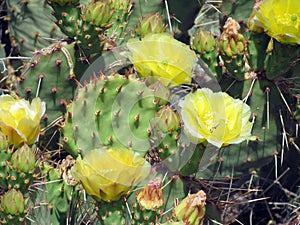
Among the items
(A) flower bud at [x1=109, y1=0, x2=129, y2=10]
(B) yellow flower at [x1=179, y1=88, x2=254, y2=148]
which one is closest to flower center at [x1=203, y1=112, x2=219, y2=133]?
(B) yellow flower at [x1=179, y1=88, x2=254, y2=148]

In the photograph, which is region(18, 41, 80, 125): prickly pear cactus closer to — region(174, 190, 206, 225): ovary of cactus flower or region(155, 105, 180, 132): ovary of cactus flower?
region(155, 105, 180, 132): ovary of cactus flower

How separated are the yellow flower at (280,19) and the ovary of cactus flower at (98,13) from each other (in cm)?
47

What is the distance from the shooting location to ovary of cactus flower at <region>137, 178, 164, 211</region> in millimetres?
1592

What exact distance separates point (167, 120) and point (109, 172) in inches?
9.7

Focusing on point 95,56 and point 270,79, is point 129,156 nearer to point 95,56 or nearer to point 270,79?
point 95,56

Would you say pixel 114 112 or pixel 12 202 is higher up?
pixel 114 112

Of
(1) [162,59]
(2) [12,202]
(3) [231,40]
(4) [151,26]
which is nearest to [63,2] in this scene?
(4) [151,26]

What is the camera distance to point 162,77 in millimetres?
1860

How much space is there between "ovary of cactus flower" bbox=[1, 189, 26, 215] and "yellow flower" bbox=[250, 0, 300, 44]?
0.91 m

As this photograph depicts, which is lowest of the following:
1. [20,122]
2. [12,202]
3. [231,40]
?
[12,202]

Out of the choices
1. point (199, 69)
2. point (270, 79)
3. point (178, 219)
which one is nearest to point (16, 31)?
point (199, 69)

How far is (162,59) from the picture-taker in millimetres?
1853

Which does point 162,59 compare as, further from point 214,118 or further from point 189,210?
point 189,210

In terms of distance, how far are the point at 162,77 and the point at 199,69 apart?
0.29m
